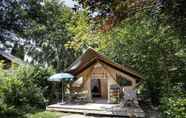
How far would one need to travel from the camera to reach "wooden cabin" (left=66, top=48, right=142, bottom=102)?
59.9 ft

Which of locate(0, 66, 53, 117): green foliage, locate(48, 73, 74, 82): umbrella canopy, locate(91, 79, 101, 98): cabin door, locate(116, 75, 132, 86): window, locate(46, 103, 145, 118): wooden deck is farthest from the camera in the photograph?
locate(91, 79, 101, 98): cabin door

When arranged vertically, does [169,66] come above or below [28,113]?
above

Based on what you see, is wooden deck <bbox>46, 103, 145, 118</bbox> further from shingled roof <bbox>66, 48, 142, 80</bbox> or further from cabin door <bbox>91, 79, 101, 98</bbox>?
cabin door <bbox>91, 79, 101, 98</bbox>

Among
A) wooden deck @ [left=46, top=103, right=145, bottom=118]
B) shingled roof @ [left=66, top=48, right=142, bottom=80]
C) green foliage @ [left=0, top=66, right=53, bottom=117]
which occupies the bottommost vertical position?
wooden deck @ [left=46, top=103, right=145, bottom=118]

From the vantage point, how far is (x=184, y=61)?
623 inches

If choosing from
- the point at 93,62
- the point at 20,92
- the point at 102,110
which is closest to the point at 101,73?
the point at 93,62

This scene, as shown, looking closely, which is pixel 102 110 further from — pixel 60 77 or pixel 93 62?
pixel 93 62

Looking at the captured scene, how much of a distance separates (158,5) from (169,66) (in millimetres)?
11649

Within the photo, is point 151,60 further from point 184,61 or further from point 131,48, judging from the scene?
point 184,61

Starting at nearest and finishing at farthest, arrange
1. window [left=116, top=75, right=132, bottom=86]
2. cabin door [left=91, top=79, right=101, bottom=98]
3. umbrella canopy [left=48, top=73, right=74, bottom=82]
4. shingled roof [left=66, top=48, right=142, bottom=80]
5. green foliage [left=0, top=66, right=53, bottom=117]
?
1. green foliage [left=0, top=66, right=53, bottom=117]
2. umbrella canopy [left=48, top=73, right=74, bottom=82]
3. shingled roof [left=66, top=48, right=142, bottom=80]
4. window [left=116, top=75, right=132, bottom=86]
5. cabin door [left=91, top=79, right=101, bottom=98]

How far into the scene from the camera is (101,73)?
18.9 metres

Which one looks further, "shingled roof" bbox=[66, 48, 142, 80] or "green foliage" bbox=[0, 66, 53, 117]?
"shingled roof" bbox=[66, 48, 142, 80]

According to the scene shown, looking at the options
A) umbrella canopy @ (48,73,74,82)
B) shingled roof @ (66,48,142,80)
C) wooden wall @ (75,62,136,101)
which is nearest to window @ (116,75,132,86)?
wooden wall @ (75,62,136,101)

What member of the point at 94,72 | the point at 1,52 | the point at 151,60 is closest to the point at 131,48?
the point at 151,60
